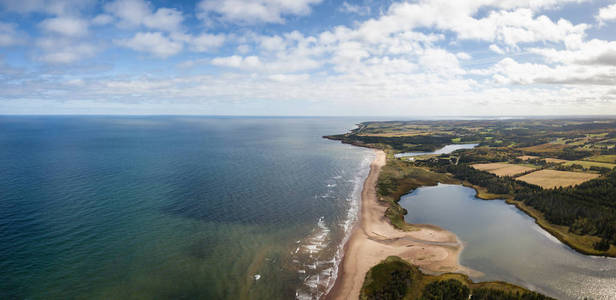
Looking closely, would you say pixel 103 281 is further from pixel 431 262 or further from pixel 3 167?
pixel 3 167

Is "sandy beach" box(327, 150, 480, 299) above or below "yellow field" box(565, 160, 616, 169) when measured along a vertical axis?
below

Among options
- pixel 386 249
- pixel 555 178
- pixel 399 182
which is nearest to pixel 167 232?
pixel 386 249

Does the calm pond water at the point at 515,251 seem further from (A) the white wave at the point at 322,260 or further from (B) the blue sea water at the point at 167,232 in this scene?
(B) the blue sea water at the point at 167,232

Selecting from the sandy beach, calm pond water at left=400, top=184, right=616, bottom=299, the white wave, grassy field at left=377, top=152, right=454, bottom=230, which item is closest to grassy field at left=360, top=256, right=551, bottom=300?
the sandy beach

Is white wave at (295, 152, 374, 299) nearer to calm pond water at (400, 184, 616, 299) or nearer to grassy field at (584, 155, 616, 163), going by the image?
calm pond water at (400, 184, 616, 299)

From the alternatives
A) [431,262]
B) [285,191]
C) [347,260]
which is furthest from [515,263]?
[285,191]
